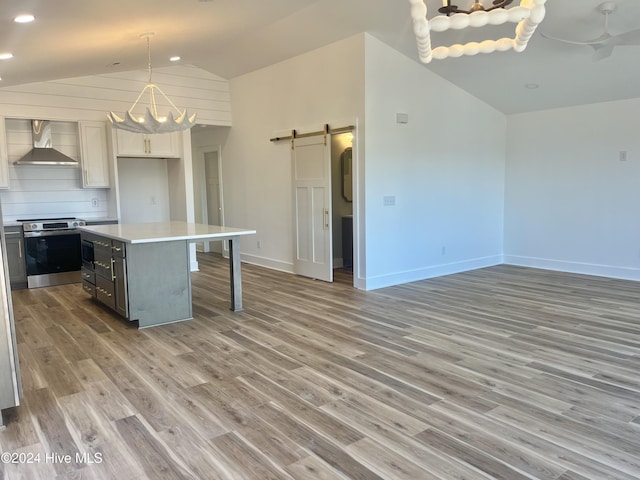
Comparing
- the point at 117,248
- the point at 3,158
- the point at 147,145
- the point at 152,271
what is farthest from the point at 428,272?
the point at 3,158

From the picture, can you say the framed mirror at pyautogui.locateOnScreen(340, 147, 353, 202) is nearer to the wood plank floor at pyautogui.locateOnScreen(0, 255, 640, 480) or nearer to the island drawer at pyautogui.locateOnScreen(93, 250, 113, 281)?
the wood plank floor at pyautogui.locateOnScreen(0, 255, 640, 480)

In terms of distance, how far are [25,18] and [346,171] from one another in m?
5.04

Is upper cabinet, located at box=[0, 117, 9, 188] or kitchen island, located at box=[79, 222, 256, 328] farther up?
upper cabinet, located at box=[0, 117, 9, 188]

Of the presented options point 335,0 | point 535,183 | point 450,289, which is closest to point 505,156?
point 535,183

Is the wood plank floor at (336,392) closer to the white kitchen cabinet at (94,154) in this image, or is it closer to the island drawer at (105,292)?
the island drawer at (105,292)

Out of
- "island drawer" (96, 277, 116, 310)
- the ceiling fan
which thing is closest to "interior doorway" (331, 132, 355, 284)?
"island drawer" (96, 277, 116, 310)

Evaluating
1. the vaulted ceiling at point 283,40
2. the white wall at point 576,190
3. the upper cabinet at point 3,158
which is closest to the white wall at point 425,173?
the vaulted ceiling at point 283,40

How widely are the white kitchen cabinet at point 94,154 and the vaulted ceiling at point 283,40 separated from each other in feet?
2.51

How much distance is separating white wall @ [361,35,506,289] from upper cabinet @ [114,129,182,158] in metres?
3.38

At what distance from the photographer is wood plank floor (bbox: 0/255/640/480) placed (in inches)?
89.3

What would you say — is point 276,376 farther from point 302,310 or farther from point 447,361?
point 302,310

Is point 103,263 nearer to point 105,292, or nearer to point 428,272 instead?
point 105,292

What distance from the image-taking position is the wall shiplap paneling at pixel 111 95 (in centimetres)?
623

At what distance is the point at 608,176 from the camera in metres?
6.49
